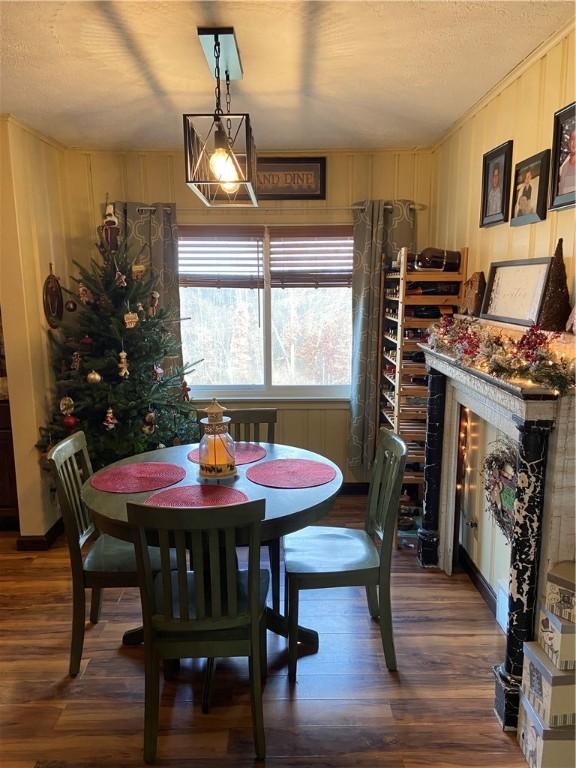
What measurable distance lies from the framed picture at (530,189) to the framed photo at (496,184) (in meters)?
0.10

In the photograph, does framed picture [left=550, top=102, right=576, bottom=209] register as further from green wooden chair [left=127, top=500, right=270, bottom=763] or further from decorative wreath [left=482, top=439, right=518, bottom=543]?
green wooden chair [left=127, top=500, right=270, bottom=763]

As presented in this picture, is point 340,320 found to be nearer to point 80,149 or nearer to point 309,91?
point 309,91

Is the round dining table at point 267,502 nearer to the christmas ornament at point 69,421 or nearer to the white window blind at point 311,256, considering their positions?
the christmas ornament at point 69,421

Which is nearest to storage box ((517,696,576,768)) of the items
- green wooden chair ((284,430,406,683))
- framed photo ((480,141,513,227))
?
green wooden chair ((284,430,406,683))

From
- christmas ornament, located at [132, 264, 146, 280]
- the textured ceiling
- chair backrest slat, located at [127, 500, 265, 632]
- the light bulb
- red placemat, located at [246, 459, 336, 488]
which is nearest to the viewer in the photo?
chair backrest slat, located at [127, 500, 265, 632]

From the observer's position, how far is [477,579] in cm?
302

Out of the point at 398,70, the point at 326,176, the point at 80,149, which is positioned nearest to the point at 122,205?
the point at 80,149

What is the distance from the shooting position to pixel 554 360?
1.87 meters

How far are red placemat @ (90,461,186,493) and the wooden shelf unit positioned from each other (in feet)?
5.36

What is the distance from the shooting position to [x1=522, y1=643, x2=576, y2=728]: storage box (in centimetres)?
182

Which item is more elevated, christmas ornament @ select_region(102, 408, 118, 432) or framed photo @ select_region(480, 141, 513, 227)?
framed photo @ select_region(480, 141, 513, 227)

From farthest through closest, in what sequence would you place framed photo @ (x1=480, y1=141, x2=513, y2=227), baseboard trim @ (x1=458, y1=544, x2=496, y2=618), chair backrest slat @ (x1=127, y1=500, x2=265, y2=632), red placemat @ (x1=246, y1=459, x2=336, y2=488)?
1. baseboard trim @ (x1=458, y1=544, x2=496, y2=618)
2. framed photo @ (x1=480, y1=141, x2=513, y2=227)
3. red placemat @ (x1=246, y1=459, x2=336, y2=488)
4. chair backrest slat @ (x1=127, y1=500, x2=265, y2=632)

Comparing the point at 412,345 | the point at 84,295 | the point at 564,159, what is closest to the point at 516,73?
the point at 564,159

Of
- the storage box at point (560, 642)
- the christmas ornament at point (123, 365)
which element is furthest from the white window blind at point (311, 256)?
the storage box at point (560, 642)
